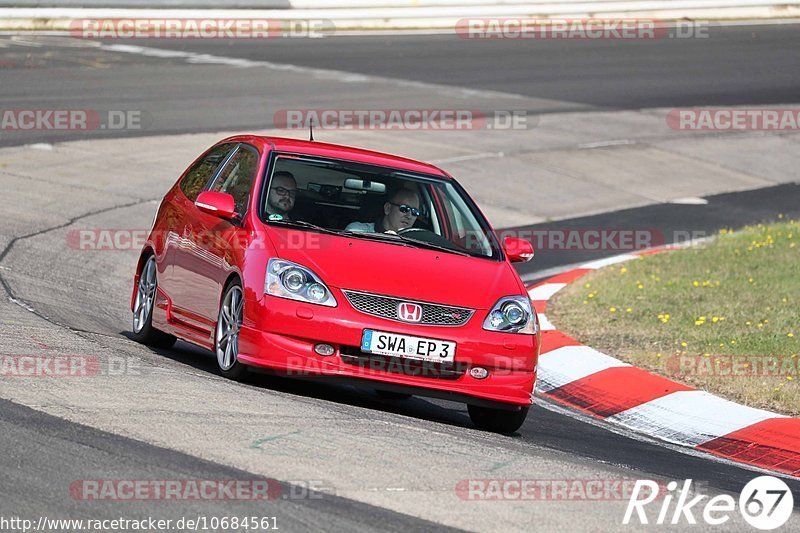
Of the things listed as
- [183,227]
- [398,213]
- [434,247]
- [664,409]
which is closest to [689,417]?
[664,409]

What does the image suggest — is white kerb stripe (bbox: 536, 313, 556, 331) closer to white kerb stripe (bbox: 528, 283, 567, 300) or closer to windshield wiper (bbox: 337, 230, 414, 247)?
white kerb stripe (bbox: 528, 283, 567, 300)

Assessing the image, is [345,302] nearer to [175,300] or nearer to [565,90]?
[175,300]

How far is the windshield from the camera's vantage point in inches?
349

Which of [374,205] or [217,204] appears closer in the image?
[217,204]

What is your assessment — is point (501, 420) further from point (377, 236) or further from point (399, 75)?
point (399, 75)

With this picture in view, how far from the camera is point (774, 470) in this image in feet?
26.6

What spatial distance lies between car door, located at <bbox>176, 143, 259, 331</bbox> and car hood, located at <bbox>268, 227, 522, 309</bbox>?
1.27 feet

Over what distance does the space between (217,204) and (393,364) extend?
1.61m

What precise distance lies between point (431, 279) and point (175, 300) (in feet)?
6.38

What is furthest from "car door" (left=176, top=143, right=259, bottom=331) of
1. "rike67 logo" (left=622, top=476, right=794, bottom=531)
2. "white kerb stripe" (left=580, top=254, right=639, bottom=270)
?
"white kerb stripe" (left=580, top=254, right=639, bottom=270)

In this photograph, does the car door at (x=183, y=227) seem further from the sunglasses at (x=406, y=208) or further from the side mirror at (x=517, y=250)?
the side mirror at (x=517, y=250)

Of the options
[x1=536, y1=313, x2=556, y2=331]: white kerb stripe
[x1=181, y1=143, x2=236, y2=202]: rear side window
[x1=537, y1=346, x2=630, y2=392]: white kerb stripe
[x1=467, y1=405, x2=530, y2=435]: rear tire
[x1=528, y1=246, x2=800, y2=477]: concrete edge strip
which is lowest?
[x1=536, y1=313, x2=556, y2=331]: white kerb stripe

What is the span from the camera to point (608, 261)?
15555mm

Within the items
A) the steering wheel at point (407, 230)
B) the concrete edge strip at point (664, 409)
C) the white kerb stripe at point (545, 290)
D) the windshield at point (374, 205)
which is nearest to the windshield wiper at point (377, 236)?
the windshield at point (374, 205)
